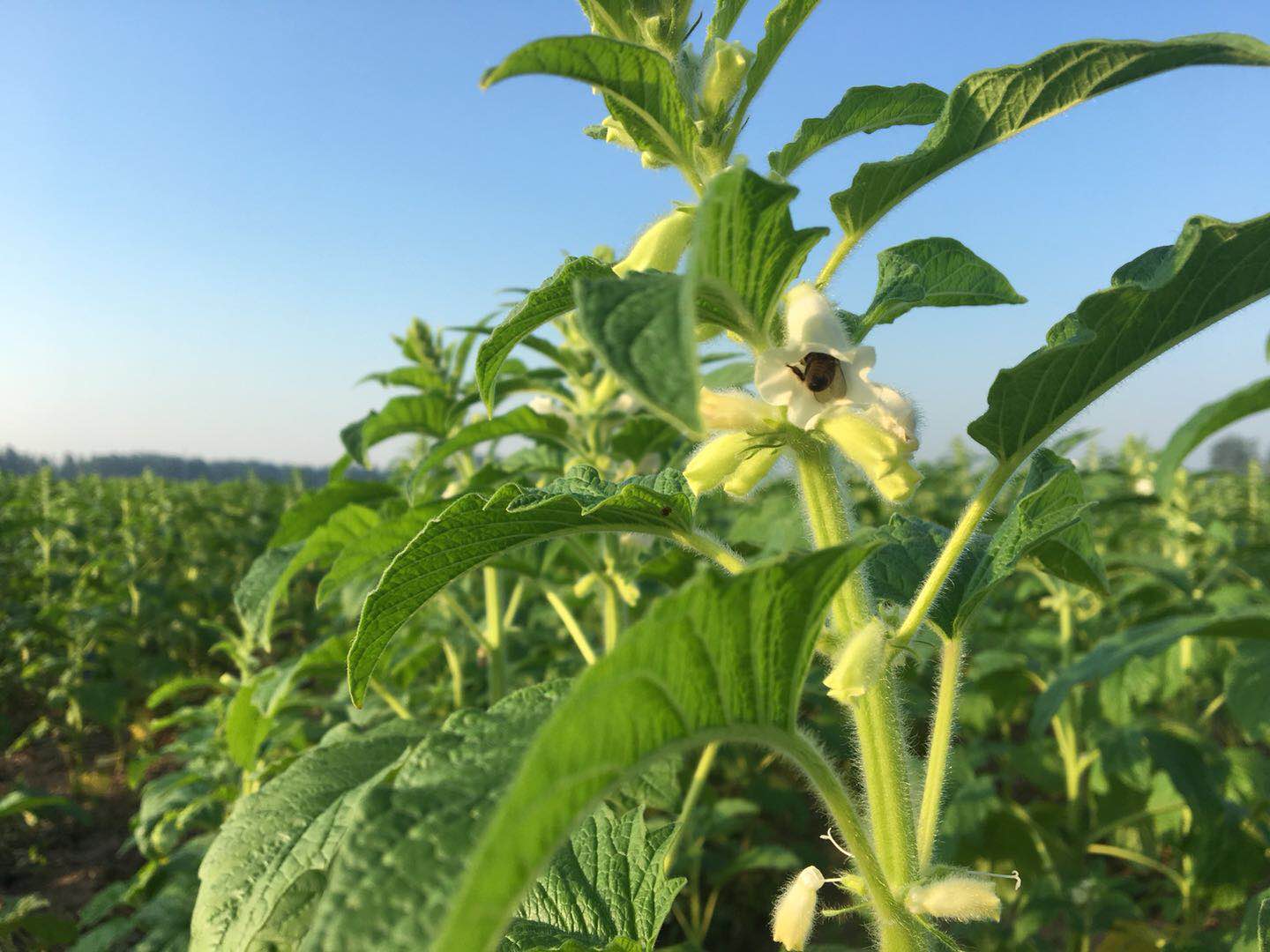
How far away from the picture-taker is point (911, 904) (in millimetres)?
1055

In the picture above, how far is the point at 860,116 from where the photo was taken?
127 centimetres

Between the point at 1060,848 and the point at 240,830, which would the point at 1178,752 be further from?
the point at 240,830

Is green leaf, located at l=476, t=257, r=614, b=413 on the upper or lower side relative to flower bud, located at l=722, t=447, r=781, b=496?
upper

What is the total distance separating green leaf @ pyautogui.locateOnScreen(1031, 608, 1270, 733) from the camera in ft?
7.02

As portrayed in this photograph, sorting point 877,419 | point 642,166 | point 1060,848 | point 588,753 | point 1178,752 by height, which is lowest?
point 1060,848

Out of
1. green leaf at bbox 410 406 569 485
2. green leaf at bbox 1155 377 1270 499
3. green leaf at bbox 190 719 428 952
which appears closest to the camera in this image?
green leaf at bbox 1155 377 1270 499

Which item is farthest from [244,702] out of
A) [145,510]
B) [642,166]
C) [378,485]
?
[145,510]

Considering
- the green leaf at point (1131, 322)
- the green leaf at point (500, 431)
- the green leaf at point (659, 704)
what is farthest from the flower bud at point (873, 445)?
the green leaf at point (500, 431)

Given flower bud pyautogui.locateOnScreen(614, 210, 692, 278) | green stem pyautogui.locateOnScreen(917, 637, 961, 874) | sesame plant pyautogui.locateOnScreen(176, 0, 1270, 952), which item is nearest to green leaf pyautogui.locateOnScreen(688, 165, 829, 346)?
sesame plant pyautogui.locateOnScreen(176, 0, 1270, 952)

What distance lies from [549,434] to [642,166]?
1555 mm

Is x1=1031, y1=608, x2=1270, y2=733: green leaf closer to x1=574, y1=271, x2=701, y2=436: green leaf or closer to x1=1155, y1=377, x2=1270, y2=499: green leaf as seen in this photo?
x1=1155, y1=377, x2=1270, y2=499: green leaf

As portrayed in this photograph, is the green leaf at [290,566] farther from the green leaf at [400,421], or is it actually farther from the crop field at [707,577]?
the green leaf at [400,421]

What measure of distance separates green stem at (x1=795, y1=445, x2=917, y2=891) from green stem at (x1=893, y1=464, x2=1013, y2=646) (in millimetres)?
58

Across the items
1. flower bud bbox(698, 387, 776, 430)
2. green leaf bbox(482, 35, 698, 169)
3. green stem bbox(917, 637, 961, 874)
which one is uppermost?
green leaf bbox(482, 35, 698, 169)
